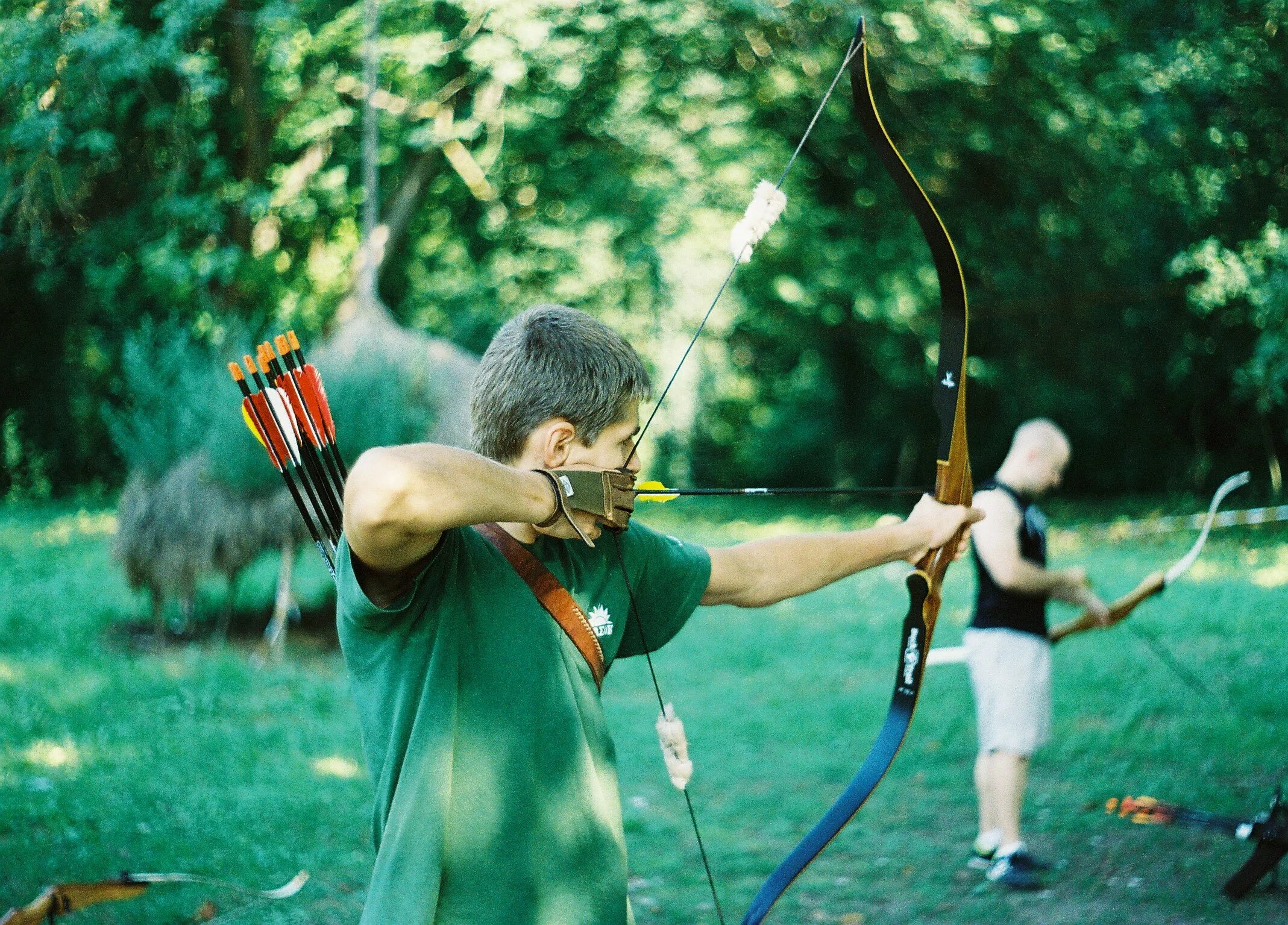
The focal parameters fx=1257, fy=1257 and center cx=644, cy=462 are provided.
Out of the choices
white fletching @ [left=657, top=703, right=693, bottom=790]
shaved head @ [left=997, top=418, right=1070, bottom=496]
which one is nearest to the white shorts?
shaved head @ [left=997, top=418, right=1070, bottom=496]

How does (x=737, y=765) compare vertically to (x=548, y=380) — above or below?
below

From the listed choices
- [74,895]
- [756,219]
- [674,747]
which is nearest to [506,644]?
[674,747]

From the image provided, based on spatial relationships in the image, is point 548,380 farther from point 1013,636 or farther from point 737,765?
point 737,765

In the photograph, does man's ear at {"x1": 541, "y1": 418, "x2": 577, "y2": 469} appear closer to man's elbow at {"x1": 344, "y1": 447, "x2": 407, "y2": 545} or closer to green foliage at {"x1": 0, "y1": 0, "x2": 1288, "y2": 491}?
man's elbow at {"x1": 344, "y1": 447, "x2": 407, "y2": 545}

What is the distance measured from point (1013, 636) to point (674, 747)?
2400 millimetres

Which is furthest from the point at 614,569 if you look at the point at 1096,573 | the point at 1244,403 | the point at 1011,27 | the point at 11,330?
the point at 11,330

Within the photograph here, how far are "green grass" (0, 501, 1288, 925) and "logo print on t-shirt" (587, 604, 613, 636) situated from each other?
2344 millimetres

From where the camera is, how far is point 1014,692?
3770mm

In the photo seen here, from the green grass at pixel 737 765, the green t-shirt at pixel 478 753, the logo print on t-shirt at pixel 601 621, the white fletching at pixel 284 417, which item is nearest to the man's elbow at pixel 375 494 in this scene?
the green t-shirt at pixel 478 753

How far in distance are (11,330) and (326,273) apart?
4.82 m

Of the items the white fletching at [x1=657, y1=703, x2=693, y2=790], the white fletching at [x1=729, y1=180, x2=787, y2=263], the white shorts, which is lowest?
the white shorts

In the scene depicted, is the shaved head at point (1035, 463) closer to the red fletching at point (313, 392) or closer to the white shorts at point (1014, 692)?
the white shorts at point (1014, 692)

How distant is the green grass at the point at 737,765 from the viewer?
3768 mm

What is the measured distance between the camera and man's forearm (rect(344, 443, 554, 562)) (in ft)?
3.93
